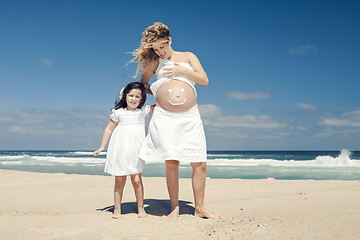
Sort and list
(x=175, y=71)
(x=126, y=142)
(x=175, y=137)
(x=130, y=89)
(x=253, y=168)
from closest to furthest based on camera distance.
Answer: (x=175, y=137)
(x=175, y=71)
(x=126, y=142)
(x=130, y=89)
(x=253, y=168)

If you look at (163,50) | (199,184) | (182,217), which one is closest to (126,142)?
(199,184)

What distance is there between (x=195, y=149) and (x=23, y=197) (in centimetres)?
350

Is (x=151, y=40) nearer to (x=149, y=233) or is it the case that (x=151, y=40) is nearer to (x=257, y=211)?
(x=149, y=233)

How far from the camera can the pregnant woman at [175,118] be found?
3.69m

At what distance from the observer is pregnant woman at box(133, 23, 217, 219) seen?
369cm

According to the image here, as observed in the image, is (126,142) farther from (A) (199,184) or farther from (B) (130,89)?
(A) (199,184)

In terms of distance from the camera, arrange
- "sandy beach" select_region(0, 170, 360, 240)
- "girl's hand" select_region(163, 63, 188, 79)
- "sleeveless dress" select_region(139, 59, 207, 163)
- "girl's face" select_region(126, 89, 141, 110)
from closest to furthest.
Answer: "sandy beach" select_region(0, 170, 360, 240) < "sleeveless dress" select_region(139, 59, 207, 163) < "girl's hand" select_region(163, 63, 188, 79) < "girl's face" select_region(126, 89, 141, 110)

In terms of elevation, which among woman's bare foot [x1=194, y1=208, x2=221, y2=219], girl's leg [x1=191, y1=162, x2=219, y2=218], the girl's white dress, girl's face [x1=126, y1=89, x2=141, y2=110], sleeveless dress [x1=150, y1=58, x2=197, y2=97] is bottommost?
woman's bare foot [x1=194, y1=208, x2=221, y2=219]

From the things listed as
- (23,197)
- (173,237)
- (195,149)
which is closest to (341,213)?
(195,149)

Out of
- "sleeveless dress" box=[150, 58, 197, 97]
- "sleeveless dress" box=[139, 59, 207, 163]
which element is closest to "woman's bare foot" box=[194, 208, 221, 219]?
"sleeveless dress" box=[139, 59, 207, 163]

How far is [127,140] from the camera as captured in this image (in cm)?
389

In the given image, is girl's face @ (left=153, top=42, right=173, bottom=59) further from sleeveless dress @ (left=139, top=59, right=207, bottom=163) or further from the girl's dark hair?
the girl's dark hair

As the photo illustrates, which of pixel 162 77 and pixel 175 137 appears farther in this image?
pixel 162 77

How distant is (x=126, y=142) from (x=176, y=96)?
902 mm
